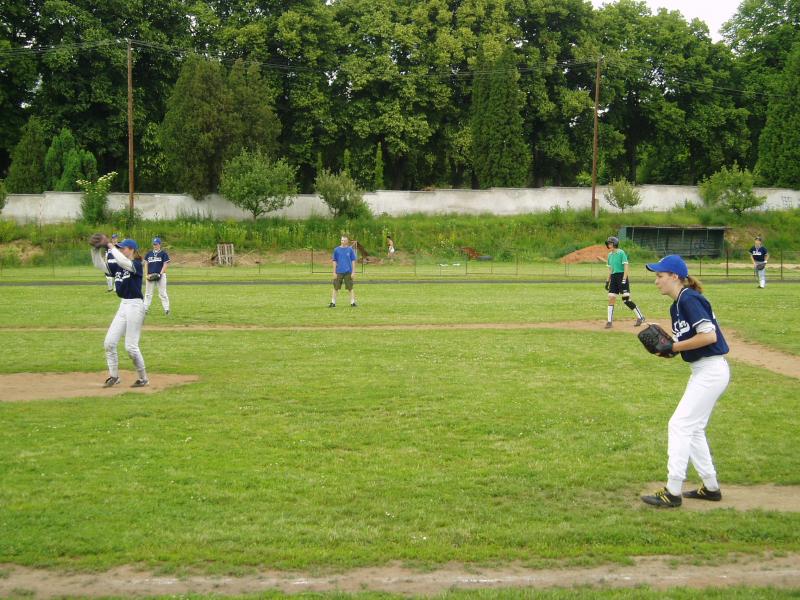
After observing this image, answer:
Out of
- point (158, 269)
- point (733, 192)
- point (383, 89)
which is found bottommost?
point (158, 269)

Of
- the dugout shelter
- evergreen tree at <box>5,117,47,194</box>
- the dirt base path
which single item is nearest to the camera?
the dirt base path

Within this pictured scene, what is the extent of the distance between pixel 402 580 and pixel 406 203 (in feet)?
184

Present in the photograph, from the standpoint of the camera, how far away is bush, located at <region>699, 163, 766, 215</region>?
197 feet

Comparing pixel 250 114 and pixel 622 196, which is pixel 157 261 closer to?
pixel 250 114

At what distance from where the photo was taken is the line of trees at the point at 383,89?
57.3 meters

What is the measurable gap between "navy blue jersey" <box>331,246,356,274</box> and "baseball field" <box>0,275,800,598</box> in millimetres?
7143

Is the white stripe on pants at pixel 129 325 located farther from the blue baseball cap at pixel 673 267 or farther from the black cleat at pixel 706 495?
the black cleat at pixel 706 495

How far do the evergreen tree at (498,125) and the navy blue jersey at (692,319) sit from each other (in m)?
54.8

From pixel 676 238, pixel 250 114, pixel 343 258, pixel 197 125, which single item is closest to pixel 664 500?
pixel 343 258

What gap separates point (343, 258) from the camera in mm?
→ 24828

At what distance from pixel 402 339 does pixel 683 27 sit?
63.2m

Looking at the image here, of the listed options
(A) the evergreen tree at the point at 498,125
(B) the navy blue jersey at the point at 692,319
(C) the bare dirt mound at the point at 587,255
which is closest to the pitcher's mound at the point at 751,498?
(B) the navy blue jersey at the point at 692,319

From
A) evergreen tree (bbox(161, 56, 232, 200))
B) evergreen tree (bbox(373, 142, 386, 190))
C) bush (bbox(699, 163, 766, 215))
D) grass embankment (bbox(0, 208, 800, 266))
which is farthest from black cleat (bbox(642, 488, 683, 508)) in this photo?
bush (bbox(699, 163, 766, 215))

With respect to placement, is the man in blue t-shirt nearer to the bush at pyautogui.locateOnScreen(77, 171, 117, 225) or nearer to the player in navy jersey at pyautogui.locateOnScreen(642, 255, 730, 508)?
the player in navy jersey at pyautogui.locateOnScreen(642, 255, 730, 508)
